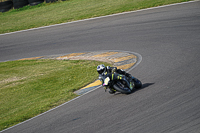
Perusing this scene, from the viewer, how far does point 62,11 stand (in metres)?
25.7

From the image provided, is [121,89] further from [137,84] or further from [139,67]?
[139,67]

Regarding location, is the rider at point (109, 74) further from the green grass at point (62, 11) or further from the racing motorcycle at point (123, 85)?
the green grass at point (62, 11)

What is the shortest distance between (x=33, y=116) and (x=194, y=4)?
44.6 feet

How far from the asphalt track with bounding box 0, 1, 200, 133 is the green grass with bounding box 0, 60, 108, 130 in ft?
3.00

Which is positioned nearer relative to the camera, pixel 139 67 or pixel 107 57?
pixel 139 67

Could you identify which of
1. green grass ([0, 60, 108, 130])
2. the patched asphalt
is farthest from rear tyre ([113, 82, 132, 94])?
green grass ([0, 60, 108, 130])

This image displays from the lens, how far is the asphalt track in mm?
6758

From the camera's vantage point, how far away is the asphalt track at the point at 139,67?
676 centimetres

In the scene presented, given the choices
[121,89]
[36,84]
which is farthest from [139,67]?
[36,84]

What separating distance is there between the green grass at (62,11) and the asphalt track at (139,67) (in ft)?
6.16

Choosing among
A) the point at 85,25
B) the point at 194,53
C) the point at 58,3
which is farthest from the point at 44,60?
the point at 58,3

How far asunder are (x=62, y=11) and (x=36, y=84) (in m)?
14.4

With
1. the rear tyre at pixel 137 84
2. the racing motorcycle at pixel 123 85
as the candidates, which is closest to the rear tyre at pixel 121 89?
the racing motorcycle at pixel 123 85

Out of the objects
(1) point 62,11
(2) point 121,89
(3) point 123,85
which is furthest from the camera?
(1) point 62,11
